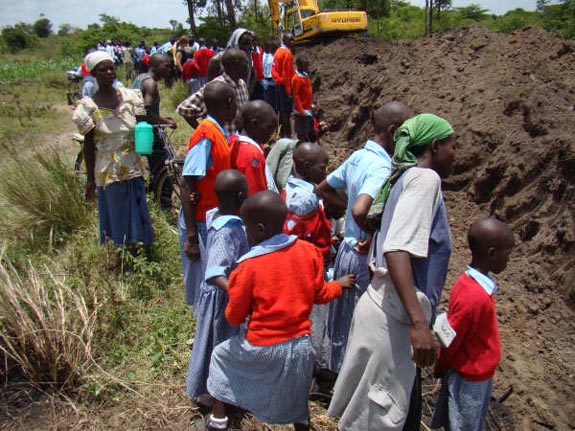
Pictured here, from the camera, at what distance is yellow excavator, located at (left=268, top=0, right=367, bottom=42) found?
15062 mm

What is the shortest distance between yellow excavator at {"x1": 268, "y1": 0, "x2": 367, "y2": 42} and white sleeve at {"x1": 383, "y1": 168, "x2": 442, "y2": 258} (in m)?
14.6

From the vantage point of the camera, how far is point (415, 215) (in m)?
1.59

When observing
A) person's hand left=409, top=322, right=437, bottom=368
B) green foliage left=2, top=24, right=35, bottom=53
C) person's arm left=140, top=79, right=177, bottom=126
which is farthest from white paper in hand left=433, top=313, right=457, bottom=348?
green foliage left=2, top=24, right=35, bottom=53

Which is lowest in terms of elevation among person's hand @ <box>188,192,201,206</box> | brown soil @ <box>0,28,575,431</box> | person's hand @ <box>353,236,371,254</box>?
brown soil @ <box>0,28,575,431</box>

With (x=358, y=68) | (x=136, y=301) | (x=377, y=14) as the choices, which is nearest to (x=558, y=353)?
(x=136, y=301)

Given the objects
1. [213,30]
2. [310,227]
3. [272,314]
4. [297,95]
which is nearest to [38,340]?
[272,314]

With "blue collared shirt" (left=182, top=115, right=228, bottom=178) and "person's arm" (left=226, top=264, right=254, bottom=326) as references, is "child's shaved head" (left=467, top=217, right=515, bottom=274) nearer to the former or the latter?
"person's arm" (left=226, top=264, right=254, bottom=326)

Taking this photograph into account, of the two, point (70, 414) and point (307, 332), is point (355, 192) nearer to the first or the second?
point (307, 332)

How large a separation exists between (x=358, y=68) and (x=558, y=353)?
26.7ft

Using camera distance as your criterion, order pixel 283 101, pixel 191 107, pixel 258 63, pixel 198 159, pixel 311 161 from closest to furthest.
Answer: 1. pixel 198 159
2. pixel 311 161
3. pixel 191 107
4. pixel 258 63
5. pixel 283 101

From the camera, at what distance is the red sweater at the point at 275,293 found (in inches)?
74.9

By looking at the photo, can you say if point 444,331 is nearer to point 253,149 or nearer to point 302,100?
point 253,149

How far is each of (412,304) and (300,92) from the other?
604 cm

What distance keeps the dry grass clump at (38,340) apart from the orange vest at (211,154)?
1.10 m
